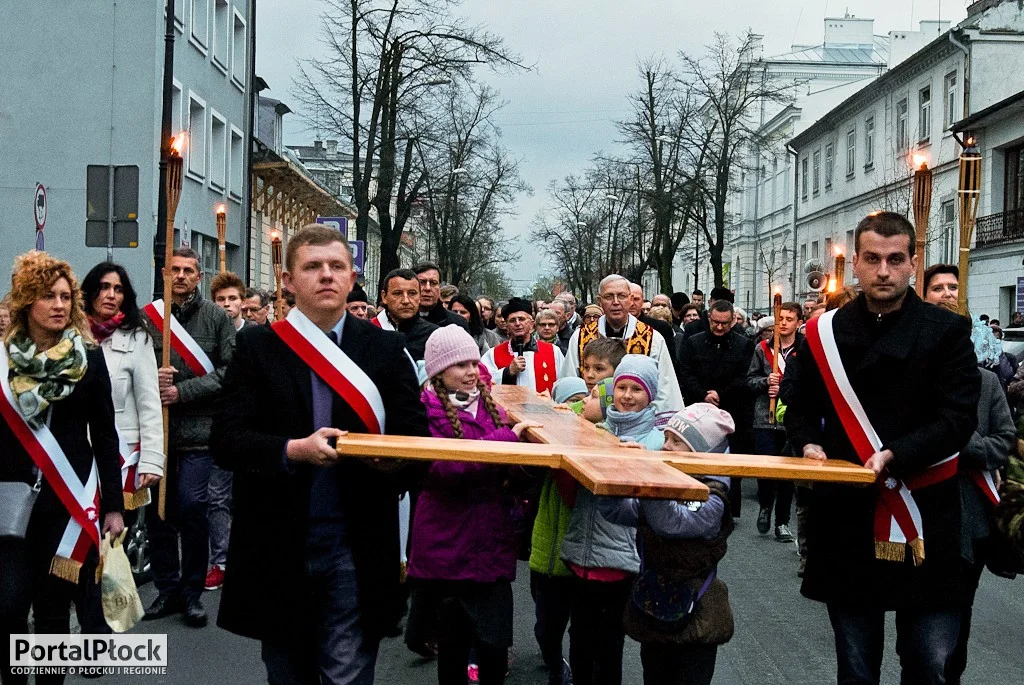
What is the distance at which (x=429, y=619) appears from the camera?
517cm

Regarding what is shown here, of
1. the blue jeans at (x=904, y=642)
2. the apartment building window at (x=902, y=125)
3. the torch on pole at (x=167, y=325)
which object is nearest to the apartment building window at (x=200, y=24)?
the torch on pole at (x=167, y=325)

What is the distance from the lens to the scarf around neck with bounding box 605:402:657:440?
5.27 m

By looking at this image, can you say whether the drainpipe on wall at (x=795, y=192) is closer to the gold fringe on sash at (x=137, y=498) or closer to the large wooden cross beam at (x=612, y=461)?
the gold fringe on sash at (x=137, y=498)

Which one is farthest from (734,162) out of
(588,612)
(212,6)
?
(588,612)

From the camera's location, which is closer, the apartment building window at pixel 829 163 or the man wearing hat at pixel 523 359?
the man wearing hat at pixel 523 359

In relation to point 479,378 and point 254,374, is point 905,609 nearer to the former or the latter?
point 479,378

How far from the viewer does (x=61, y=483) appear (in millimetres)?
4957

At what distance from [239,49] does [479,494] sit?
31.0 metres

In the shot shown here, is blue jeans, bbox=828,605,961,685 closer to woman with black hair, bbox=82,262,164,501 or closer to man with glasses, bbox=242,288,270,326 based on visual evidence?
woman with black hair, bbox=82,262,164,501

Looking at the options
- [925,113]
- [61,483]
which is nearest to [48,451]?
[61,483]

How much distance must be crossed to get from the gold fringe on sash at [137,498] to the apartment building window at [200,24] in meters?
23.1

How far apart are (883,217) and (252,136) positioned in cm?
3139

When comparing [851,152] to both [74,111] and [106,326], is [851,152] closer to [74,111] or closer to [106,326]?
[74,111]

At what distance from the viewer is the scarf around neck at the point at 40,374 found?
16.0ft
